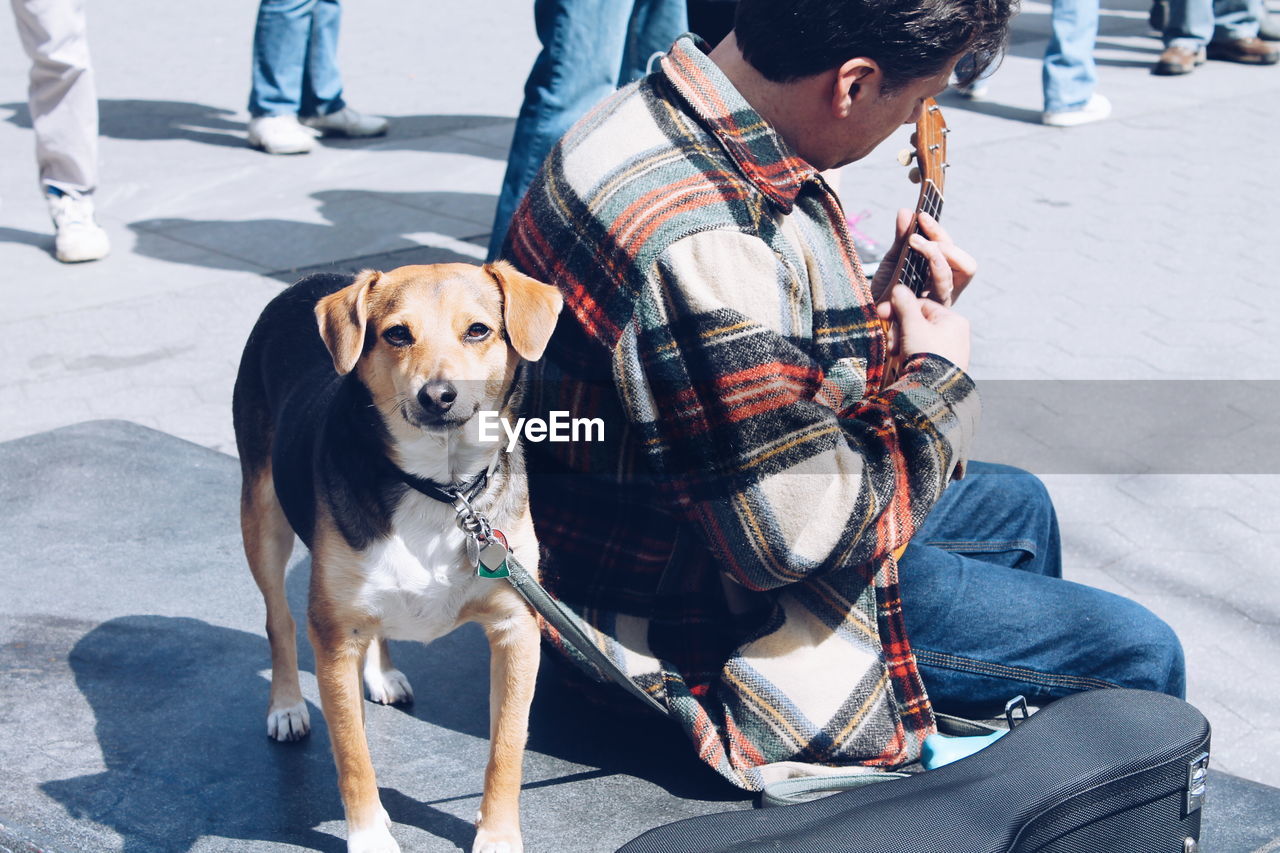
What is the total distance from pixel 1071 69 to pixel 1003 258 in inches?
109

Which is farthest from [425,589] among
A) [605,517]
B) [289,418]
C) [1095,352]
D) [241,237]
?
[241,237]

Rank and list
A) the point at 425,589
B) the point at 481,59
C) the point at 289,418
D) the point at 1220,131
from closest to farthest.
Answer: the point at 425,589 → the point at 289,418 → the point at 1220,131 → the point at 481,59

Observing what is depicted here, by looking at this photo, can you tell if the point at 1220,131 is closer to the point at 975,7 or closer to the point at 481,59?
the point at 481,59

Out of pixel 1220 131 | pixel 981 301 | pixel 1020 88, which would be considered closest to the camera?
pixel 981 301

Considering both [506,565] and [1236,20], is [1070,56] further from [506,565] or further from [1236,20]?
[506,565]

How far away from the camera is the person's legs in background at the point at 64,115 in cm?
519

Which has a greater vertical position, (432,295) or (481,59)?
(432,295)

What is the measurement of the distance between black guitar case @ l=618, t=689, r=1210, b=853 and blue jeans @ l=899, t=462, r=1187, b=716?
301 mm

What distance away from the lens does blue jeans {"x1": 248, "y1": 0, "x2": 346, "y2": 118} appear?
22.7 feet

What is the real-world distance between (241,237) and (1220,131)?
6033mm

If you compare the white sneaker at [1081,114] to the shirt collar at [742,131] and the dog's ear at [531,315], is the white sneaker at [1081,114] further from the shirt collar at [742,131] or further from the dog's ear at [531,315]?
the dog's ear at [531,315]

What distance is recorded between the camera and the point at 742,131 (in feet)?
6.79

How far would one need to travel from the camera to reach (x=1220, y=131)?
8312 millimetres

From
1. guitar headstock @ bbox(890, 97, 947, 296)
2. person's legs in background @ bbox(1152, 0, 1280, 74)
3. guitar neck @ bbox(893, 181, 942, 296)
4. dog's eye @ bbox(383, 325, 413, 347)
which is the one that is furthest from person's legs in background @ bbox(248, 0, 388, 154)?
person's legs in background @ bbox(1152, 0, 1280, 74)
